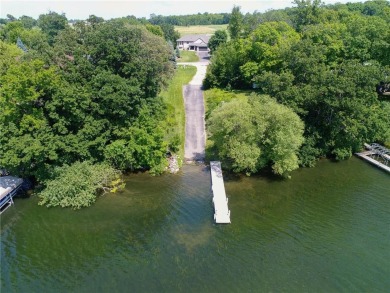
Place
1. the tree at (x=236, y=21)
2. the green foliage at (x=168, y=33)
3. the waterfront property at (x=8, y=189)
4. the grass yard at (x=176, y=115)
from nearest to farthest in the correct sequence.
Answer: the waterfront property at (x=8, y=189)
the grass yard at (x=176, y=115)
the tree at (x=236, y=21)
the green foliage at (x=168, y=33)

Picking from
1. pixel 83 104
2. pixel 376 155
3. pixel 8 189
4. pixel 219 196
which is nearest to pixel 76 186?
pixel 8 189

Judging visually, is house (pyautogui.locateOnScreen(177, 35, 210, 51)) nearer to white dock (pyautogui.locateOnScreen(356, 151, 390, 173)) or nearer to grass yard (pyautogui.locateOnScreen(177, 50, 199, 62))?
grass yard (pyautogui.locateOnScreen(177, 50, 199, 62))

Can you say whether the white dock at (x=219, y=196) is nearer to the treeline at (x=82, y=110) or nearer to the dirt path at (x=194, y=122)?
the dirt path at (x=194, y=122)

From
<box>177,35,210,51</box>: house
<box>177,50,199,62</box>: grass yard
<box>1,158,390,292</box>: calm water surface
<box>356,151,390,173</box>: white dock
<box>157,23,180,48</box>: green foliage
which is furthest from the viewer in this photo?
<box>177,35,210,51</box>: house

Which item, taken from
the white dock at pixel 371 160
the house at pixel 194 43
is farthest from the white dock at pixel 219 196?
the house at pixel 194 43

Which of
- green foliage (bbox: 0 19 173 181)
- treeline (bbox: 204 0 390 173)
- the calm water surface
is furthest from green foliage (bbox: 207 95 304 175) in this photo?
green foliage (bbox: 0 19 173 181)

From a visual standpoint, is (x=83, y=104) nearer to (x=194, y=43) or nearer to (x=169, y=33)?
(x=194, y=43)
